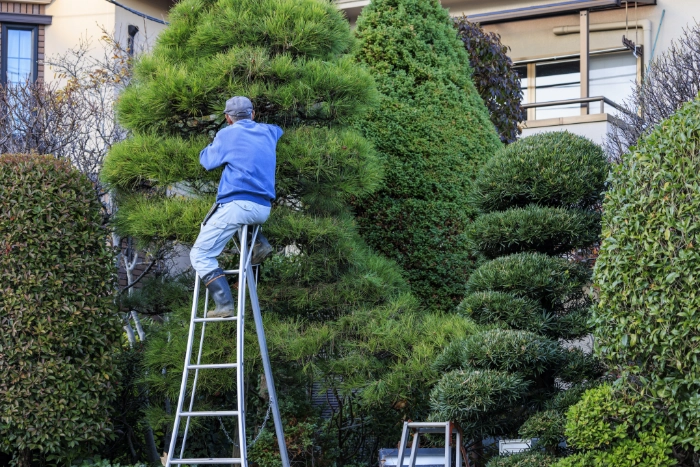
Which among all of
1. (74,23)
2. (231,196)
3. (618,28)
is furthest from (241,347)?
(618,28)

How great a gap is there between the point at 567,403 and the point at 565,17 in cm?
1139

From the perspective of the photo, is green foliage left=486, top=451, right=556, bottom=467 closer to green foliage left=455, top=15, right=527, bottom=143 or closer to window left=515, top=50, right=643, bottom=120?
green foliage left=455, top=15, right=527, bottom=143

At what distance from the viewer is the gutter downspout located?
1429cm

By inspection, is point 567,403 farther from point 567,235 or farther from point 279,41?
point 279,41

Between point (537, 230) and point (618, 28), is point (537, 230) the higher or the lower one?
the lower one

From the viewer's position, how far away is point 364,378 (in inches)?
228

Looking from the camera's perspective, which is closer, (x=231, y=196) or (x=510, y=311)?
(x=231, y=196)

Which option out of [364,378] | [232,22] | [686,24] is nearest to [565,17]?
[686,24]

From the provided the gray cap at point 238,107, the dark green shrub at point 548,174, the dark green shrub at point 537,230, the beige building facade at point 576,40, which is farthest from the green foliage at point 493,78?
the gray cap at point 238,107

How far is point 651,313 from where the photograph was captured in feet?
13.9

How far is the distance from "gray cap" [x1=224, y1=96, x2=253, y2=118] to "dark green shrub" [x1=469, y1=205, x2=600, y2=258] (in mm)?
1810

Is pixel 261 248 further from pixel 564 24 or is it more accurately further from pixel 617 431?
pixel 564 24

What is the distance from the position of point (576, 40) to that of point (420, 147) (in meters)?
8.86

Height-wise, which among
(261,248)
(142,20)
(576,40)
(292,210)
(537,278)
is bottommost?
(537,278)
